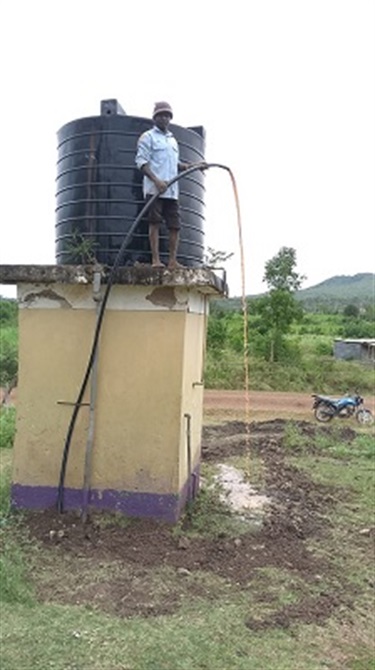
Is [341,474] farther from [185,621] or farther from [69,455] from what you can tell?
[185,621]

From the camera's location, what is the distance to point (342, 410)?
1267cm

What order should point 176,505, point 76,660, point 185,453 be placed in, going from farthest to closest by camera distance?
point 185,453 → point 176,505 → point 76,660

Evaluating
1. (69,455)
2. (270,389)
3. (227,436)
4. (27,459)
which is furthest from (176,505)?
(270,389)

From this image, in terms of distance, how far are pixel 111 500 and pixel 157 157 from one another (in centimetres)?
263

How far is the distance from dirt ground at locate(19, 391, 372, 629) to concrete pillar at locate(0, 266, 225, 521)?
244 millimetres

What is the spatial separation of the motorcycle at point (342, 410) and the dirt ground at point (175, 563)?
667 centimetres

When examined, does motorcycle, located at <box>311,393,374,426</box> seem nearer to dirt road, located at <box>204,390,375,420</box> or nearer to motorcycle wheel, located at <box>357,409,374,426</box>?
motorcycle wheel, located at <box>357,409,374,426</box>

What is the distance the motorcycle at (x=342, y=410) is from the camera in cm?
1259

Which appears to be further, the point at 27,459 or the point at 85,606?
the point at 27,459

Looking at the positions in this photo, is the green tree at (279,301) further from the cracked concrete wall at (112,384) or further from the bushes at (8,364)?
the cracked concrete wall at (112,384)

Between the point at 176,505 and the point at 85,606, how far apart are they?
141 centimetres

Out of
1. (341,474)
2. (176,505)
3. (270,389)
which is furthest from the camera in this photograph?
(270,389)

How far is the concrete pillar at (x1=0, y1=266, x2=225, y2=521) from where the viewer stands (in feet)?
16.2

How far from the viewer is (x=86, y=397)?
5047 millimetres
